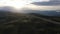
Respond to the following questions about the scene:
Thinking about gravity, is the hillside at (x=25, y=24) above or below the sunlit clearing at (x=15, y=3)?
below

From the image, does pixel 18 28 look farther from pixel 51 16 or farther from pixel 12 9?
pixel 51 16

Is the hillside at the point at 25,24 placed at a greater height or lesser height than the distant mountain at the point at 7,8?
lesser

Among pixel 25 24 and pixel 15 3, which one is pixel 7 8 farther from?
pixel 25 24

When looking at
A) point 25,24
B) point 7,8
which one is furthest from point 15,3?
point 25,24

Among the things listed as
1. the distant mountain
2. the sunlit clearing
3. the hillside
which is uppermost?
the sunlit clearing

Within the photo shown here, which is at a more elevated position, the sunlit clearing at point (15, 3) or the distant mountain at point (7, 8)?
the sunlit clearing at point (15, 3)

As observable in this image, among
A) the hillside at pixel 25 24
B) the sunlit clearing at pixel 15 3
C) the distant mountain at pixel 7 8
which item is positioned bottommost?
the hillside at pixel 25 24

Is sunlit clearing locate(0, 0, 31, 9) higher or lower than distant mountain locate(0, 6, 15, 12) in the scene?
higher

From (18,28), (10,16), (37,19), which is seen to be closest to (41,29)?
(37,19)
